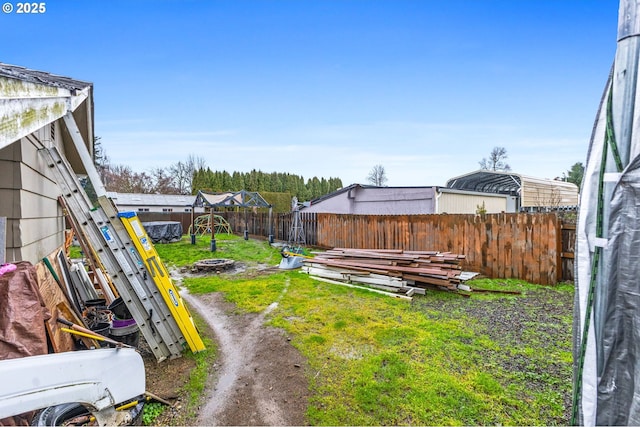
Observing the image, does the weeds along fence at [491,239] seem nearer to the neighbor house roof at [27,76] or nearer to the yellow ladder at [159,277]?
the yellow ladder at [159,277]

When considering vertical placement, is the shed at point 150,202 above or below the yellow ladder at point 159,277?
above

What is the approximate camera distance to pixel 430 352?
152 inches

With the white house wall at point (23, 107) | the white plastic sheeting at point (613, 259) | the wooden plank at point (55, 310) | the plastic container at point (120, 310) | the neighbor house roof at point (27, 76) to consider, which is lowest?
the plastic container at point (120, 310)

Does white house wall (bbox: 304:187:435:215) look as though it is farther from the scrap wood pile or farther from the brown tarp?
the brown tarp

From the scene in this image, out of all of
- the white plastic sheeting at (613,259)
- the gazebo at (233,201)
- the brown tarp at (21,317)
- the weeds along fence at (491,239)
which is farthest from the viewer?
the gazebo at (233,201)

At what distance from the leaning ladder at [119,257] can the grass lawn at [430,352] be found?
1.90 meters

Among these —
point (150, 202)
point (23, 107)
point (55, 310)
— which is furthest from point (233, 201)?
point (150, 202)

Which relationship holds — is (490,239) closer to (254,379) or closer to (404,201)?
(404,201)

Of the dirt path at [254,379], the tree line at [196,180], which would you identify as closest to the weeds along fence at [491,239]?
the dirt path at [254,379]

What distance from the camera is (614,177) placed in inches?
54.5

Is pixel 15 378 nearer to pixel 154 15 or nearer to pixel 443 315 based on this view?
pixel 443 315

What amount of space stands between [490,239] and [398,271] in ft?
10.3

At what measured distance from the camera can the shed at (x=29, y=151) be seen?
1.65 meters

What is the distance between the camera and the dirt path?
281 cm
